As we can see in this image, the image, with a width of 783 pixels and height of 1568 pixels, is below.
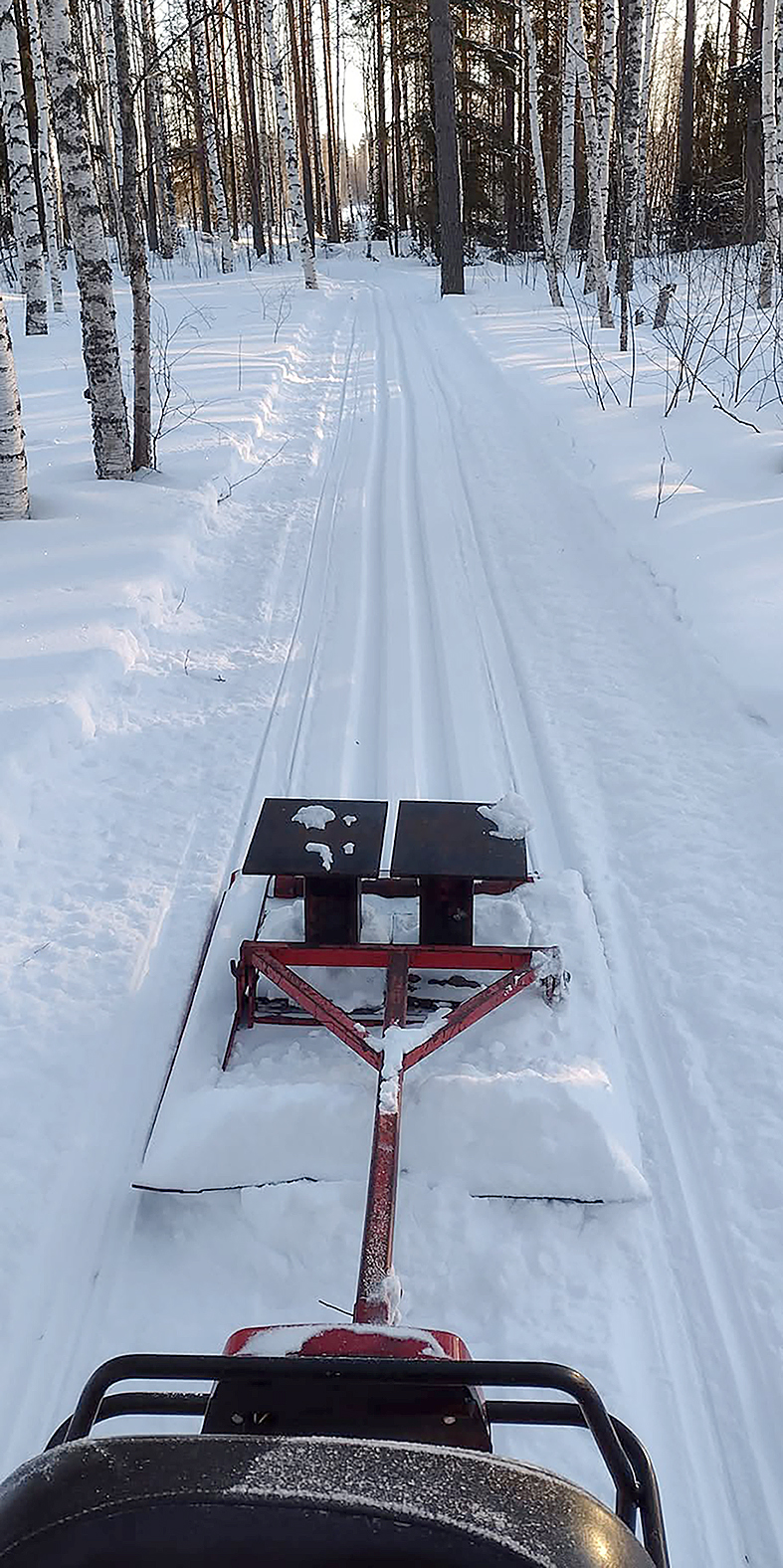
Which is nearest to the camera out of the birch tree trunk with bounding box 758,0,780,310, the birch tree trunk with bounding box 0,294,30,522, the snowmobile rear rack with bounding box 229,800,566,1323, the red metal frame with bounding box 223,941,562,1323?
the red metal frame with bounding box 223,941,562,1323

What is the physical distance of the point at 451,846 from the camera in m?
3.42

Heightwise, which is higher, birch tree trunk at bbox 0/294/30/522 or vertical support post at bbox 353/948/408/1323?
birch tree trunk at bbox 0/294/30/522

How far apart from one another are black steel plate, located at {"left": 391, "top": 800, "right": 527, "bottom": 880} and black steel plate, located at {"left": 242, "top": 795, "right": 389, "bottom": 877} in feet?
0.27

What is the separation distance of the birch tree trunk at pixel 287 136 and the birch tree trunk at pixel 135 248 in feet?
53.5

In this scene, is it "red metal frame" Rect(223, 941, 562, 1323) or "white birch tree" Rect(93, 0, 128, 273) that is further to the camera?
"white birch tree" Rect(93, 0, 128, 273)

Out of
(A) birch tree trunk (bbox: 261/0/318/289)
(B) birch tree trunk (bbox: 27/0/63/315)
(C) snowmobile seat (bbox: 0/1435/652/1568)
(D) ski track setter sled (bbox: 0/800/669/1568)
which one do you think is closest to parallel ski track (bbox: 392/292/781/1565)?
(D) ski track setter sled (bbox: 0/800/669/1568)

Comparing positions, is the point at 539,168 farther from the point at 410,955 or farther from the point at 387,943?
the point at 410,955

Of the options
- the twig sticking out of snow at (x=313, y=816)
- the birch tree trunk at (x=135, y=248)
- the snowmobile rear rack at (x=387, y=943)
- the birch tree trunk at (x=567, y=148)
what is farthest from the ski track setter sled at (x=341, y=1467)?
the birch tree trunk at (x=567, y=148)

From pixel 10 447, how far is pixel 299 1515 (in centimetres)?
767

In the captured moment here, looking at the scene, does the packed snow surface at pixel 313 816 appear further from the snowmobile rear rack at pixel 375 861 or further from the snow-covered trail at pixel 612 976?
the snow-covered trail at pixel 612 976

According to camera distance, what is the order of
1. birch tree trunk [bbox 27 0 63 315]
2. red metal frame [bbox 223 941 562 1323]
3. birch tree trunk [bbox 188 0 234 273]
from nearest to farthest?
red metal frame [bbox 223 941 562 1323] < birch tree trunk [bbox 27 0 63 315] < birch tree trunk [bbox 188 0 234 273]

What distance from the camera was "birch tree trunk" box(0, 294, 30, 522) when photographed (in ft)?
23.7

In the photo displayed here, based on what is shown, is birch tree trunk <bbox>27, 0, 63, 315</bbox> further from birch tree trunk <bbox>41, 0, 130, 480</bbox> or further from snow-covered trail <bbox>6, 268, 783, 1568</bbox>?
snow-covered trail <bbox>6, 268, 783, 1568</bbox>

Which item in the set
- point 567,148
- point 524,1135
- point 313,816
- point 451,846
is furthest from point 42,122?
point 524,1135
